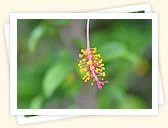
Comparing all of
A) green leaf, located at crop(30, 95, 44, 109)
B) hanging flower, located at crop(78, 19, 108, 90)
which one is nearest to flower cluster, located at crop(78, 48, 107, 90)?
hanging flower, located at crop(78, 19, 108, 90)

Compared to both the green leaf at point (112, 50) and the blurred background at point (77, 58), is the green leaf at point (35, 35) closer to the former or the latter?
the blurred background at point (77, 58)

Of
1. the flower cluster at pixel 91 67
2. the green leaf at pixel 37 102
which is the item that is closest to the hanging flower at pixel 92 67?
the flower cluster at pixel 91 67

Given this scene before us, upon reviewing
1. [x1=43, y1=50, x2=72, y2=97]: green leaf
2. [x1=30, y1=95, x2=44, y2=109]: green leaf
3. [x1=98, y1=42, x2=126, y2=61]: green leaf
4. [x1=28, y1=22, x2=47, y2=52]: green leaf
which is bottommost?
[x1=30, y1=95, x2=44, y2=109]: green leaf

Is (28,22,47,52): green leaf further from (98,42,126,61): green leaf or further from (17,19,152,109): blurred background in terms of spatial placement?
(98,42,126,61): green leaf

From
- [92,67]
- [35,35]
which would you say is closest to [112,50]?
[92,67]

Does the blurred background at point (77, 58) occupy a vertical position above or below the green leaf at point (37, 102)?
above
